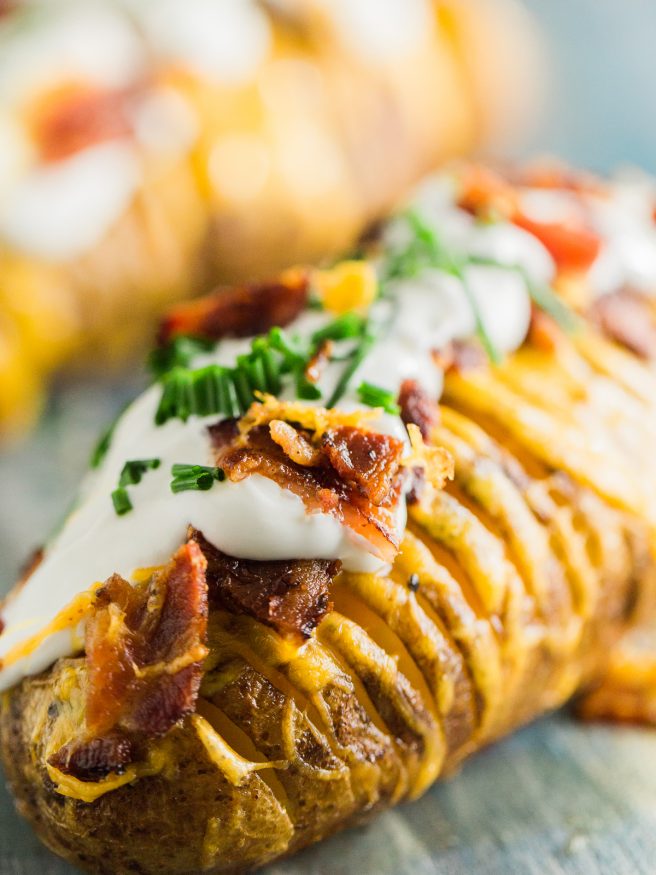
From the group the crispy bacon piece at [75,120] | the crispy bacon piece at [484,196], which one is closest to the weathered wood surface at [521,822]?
the crispy bacon piece at [484,196]

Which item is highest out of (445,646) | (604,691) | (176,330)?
(176,330)

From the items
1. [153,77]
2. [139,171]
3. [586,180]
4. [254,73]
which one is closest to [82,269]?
[139,171]

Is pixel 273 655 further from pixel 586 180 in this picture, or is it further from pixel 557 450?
pixel 586 180

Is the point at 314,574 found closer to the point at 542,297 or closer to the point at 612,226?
the point at 542,297

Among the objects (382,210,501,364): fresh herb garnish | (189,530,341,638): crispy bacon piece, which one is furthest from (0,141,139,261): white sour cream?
(189,530,341,638): crispy bacon piece

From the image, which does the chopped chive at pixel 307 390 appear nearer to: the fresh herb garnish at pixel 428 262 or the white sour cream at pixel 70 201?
the fresh herb garnish at pixel 428 262

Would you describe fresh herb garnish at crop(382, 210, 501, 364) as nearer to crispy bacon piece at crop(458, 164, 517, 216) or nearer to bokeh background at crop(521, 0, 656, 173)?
crispy bacon piece at crop(458, 164, 517, 216)

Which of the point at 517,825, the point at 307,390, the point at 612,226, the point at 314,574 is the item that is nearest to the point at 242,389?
the point at 307,390
